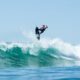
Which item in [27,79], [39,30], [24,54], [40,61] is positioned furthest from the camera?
[24,54]

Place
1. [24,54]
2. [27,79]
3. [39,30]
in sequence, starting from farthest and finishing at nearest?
[24,54] < [39,30] < [27,79]

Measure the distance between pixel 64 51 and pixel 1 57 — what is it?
31.8ft

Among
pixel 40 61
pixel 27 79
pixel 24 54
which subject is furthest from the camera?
pixel 24 54

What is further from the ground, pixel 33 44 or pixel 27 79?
pixel 33 44

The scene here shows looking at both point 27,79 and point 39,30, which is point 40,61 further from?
point 27,79

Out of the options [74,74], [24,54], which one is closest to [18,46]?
[24,54]

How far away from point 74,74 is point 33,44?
42432 mm

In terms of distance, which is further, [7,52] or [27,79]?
[7,52]

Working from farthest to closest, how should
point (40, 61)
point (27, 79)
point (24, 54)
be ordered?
point (24, 54) → point (40, 61) → point (27, 79)

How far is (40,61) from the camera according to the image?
55.6 metres

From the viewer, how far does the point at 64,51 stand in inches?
2438

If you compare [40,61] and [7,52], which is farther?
[7,52]

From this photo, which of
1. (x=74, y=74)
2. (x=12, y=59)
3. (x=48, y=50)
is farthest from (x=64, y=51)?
(x=74, y=74)

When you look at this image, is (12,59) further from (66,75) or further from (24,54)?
(66,75)
